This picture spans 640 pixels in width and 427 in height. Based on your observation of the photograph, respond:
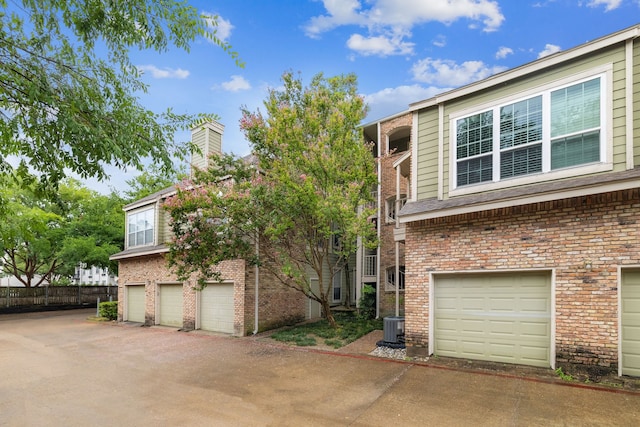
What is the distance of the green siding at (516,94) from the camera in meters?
6.52

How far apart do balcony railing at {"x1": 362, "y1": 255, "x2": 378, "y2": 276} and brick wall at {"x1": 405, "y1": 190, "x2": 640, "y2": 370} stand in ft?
29.0

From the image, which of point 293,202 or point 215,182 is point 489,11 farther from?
point 215,182

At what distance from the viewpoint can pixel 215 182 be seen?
11.8 meters

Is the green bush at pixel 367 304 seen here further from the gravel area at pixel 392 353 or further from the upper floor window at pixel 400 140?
the upper floor window at pixel 400 140

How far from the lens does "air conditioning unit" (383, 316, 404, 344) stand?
9.23 metres

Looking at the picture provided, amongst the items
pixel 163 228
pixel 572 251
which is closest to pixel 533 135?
pixel 572 251

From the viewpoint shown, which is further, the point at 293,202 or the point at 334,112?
the point at 334,112

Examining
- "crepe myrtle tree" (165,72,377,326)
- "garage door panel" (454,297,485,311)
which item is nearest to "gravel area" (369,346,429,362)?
"garage door panel" (454,297,485,311)

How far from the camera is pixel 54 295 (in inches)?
950

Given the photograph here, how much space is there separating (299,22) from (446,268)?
867 cm

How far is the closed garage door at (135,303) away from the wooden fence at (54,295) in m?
10.7

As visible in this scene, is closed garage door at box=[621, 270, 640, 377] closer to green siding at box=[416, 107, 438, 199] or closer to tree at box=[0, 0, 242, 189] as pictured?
green siding at box=[416, 107, 438, 199]

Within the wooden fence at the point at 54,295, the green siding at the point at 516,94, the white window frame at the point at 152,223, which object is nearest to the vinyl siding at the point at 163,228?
the white window frame at the point at 152,223

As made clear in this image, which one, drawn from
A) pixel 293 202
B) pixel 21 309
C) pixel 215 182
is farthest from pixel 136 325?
pixel 21 309
